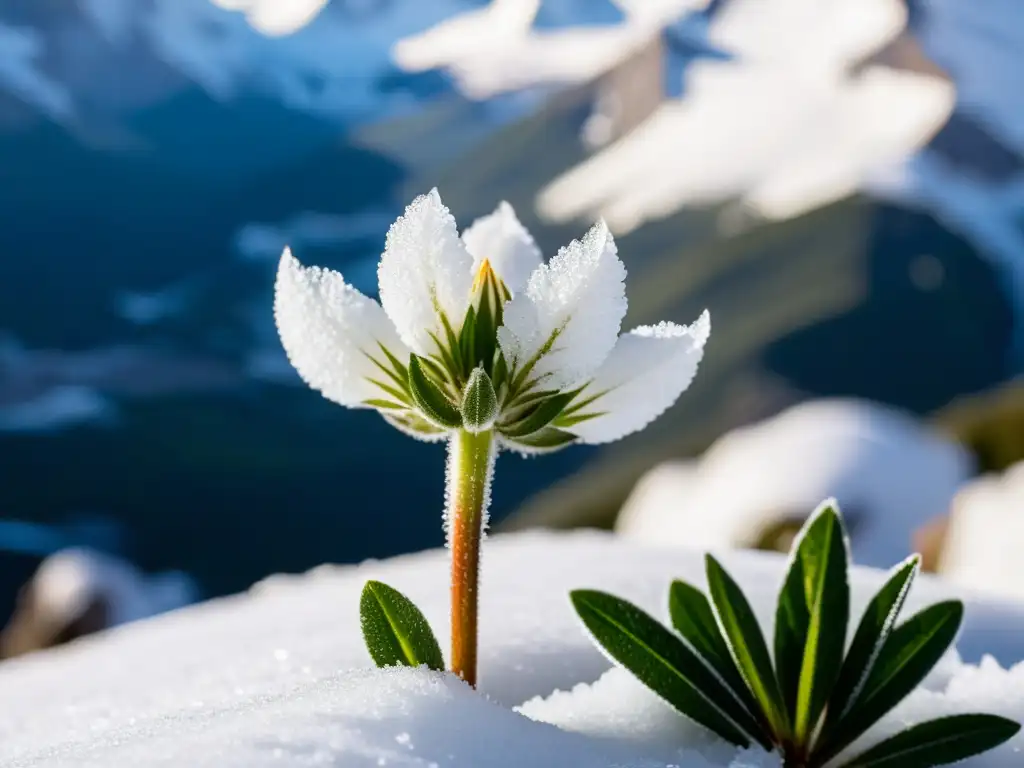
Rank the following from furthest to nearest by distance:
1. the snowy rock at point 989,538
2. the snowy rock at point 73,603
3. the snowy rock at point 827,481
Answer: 1. the snowy rock at point 73,603
2. the snowy rock at point 827,481
3. the snowy rock at point 989,538

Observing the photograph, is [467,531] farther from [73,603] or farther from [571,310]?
[73,603]

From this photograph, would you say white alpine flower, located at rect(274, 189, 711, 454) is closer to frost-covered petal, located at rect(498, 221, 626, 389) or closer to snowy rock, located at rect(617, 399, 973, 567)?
frost-covered petal, located at rect(498, 221, 626, 389)

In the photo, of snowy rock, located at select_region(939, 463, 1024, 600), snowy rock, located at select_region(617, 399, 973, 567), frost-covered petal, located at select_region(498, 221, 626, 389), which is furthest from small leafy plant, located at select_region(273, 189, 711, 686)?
snowy rock, located at select_region(617, 399, 973, 567)

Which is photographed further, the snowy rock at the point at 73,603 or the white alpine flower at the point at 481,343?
the snowy rock at the point at 73,603

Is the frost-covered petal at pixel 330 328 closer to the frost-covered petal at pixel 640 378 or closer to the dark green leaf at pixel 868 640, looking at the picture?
the frost-covered petal at pixel 640 378

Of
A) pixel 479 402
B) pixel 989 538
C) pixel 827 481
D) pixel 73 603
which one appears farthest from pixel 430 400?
pixel 73 603

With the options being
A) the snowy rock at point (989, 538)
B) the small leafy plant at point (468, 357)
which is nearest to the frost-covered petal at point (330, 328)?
the small leafy plant at point (468, 357)

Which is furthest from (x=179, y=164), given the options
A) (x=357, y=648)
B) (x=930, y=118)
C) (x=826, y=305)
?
(x=357, y=648)
